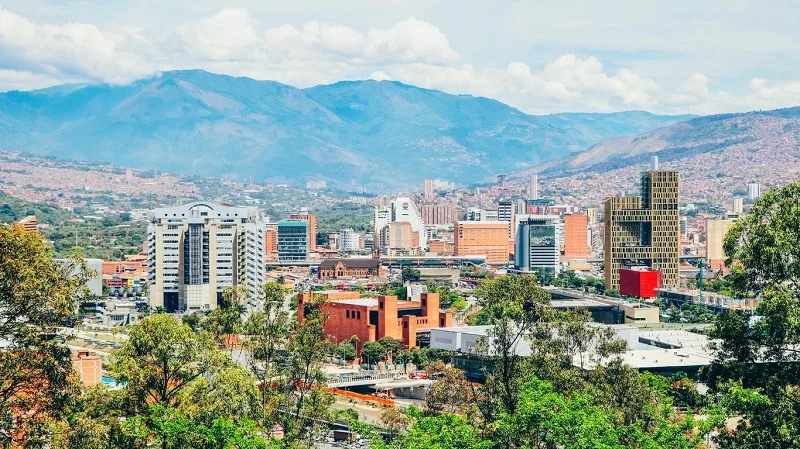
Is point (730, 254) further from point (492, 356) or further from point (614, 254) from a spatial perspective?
point (614, 254)

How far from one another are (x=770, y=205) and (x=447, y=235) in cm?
15370

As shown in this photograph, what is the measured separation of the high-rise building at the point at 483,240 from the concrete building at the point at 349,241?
63.7 ft

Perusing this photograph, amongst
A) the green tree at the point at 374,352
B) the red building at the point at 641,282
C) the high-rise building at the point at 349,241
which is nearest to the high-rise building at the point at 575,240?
the high-rise building at the point at 349,241

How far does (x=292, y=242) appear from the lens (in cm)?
13675

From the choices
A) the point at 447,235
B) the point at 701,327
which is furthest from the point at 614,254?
the point at 447,235

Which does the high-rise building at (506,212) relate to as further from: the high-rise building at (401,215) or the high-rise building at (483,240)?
the high-rise building at (483,240)

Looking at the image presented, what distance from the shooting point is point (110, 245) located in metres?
142

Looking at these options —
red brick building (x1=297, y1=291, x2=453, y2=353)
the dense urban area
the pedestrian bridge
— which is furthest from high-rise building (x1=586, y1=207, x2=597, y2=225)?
the pedestrian bridge

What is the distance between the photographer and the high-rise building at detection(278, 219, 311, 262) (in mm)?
136625

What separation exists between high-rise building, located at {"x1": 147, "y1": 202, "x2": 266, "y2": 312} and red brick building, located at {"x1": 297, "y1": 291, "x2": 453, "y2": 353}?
1394 cm

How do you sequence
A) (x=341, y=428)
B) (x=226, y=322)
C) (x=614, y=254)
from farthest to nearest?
(x=614, y=254) < (x=341, y=428) < (x=226, y=322)

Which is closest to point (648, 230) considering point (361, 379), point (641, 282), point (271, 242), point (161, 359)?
point (641, 282)

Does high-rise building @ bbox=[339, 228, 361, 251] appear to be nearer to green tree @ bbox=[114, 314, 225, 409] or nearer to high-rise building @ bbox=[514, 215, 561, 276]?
high-rise building @ bbox=[514, 215, 561, 276]

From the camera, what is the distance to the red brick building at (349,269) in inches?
4555
